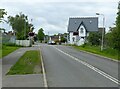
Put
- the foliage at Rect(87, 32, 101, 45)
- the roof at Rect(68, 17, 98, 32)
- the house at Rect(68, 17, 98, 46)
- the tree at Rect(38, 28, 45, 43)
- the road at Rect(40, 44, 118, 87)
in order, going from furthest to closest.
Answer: the tree at Rect(38, 28, 45, 43) → the roof at Rect(68, 17, 98, 32) → the house at Rect(68, 17, 98, 46) → the foliage at Rect(87, 32, 101, 45) → the road at Rect(40, 44, 118, 87)

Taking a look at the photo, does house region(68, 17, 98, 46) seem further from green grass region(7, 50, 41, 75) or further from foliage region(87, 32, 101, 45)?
green grass region(7, 50, 41, 75)

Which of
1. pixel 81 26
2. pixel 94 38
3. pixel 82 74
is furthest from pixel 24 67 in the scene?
pixel 81 26

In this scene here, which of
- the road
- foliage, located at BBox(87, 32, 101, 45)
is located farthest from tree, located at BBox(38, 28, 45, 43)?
the road

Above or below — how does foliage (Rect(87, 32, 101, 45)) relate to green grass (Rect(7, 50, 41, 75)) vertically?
above

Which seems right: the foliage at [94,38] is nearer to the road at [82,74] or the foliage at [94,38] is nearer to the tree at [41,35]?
the road at [82,74]

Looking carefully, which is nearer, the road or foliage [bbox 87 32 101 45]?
the road

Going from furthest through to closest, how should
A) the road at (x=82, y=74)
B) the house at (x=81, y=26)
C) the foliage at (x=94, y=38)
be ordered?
the house at (x=81, y=26), the foliage at (x=94, y=38), the road at (x=82, y=74)

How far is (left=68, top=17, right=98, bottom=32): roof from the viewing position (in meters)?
112

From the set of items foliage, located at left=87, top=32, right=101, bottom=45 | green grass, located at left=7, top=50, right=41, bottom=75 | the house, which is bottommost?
green grass, located at left=7, top=50, right=41, bottom=75

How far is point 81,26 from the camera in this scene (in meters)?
112

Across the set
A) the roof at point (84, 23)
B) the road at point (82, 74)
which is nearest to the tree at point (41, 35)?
the roof at point (84, 23)

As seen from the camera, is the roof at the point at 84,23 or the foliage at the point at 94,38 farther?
the roof at the point at 84,23

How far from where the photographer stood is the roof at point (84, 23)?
11225 centimetres

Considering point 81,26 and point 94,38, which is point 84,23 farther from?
point 94,38
